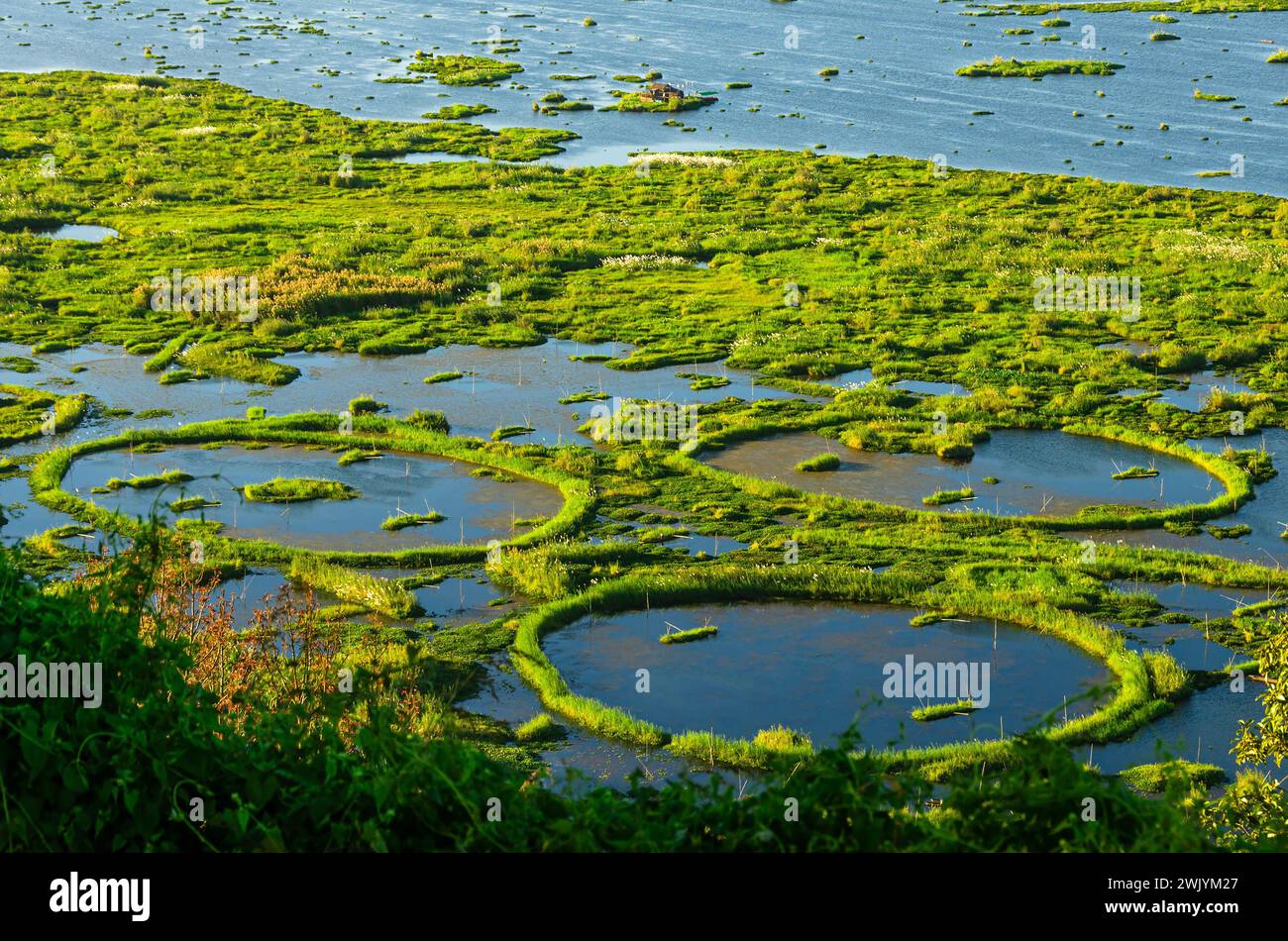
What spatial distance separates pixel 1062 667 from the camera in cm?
3631

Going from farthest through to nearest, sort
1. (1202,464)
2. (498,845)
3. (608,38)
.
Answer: (608,38), (1202,464), (498,845)

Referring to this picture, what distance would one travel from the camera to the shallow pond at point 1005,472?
48062 mm

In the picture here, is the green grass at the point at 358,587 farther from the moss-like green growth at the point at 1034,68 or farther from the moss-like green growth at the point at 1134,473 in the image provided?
the moss-like green growth at the point at 1034,68

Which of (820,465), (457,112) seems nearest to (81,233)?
(457,112)

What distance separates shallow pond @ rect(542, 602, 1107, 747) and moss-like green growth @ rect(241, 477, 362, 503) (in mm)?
12496

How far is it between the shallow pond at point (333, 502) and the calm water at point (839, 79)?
6616 centimetres

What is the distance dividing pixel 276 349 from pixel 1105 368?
33.4 meters

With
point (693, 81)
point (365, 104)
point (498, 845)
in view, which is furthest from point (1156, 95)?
point (498, 845)

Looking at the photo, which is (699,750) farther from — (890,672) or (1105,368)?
(1105,368)

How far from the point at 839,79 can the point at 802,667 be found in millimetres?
126220

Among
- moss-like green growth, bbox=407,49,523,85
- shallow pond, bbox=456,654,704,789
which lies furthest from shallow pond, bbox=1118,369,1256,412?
moss-like green growth, bbox=407,49,523,85

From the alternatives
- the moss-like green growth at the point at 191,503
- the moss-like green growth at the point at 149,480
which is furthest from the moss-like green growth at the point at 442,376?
the moss-like green growth at the point at 191,503

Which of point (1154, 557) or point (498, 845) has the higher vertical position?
point (498, 845)

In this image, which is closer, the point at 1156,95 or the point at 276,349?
the point at 276,349
